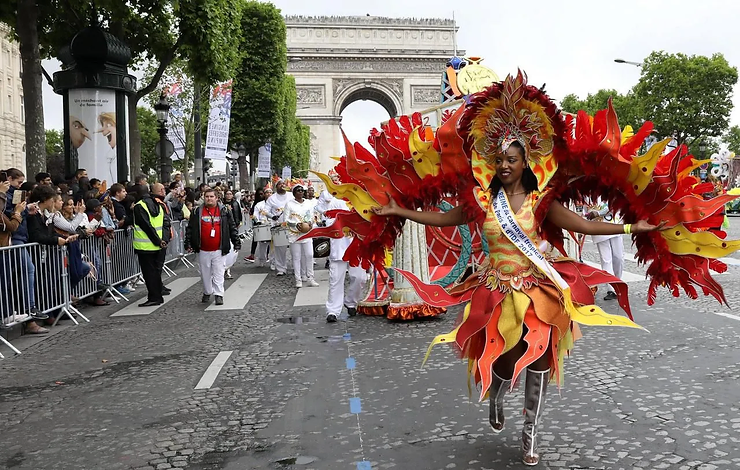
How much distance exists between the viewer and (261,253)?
680 inches

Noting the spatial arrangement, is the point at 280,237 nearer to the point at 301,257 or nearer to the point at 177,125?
the point at 301,257

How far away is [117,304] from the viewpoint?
11578mm

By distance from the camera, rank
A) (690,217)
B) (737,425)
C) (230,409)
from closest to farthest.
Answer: (690,217) < (737,425) < (230,409)

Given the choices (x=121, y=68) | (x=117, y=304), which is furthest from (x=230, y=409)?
(x=121, y=68)

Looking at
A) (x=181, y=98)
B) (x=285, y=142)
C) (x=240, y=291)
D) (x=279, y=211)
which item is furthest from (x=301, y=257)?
(x=285, y=142)

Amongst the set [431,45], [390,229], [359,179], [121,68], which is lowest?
[390,229]

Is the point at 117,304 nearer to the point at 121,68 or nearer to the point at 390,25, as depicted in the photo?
the point at 121,68

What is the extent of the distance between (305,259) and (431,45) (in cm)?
6230

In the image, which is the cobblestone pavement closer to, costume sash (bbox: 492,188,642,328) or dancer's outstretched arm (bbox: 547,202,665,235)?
costume sash (bbox: 492,188,642,328)

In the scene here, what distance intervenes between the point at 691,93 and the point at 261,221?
4242 centimetres

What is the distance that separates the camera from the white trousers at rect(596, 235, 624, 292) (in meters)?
10.1

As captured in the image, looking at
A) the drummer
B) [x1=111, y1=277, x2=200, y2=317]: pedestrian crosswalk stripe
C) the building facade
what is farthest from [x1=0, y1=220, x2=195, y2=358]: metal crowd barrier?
the building facade

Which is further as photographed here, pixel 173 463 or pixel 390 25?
pixel 390 25

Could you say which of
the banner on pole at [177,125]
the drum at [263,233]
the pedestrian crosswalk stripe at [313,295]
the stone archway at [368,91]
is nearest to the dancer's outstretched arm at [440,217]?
the pedestrian crosswalk stripe at [313,295]
